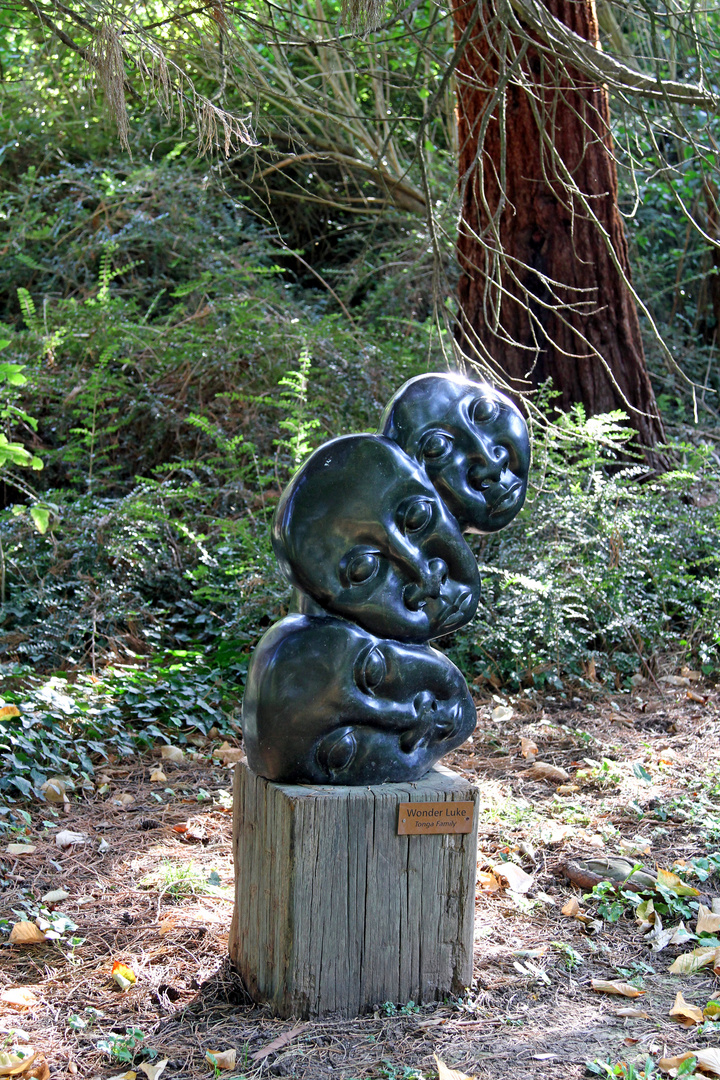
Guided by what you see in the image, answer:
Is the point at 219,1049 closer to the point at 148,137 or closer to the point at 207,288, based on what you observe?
the point at 207,288

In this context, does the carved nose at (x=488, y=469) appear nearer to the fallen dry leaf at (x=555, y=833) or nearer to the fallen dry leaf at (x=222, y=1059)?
the fallen dry leaf at (x=555, y=833)

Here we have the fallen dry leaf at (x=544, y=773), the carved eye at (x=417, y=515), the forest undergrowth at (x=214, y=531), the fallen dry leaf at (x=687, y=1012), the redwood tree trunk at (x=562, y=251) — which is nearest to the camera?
the fallen dry leaf at (x=687, y=1012)

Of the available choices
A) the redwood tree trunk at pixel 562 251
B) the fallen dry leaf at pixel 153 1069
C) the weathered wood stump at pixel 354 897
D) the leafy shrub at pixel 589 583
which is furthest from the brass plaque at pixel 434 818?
the redwood tree trunk at pixel 562 251

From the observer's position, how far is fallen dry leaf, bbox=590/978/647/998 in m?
2.72

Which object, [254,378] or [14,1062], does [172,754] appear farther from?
[254,378]

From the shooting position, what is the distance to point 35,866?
3420 millimetres

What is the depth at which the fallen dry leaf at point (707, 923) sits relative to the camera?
304 centimetres

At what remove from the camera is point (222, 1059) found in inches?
93.1

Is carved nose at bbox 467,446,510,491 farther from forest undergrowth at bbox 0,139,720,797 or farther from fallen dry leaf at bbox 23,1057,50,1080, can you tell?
fallen dry leaf at bbox 23,1057,50,1080

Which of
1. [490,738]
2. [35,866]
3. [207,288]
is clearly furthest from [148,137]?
[35,866]

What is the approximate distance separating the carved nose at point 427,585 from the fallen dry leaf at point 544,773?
1.76m

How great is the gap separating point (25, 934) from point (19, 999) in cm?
33

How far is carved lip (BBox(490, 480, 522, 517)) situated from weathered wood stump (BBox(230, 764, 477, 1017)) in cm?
87

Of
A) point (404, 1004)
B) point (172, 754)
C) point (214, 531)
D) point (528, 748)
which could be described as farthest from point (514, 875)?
point (214, 531)
